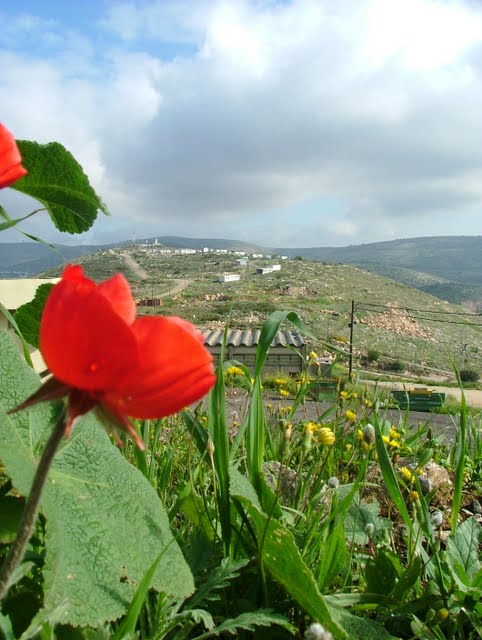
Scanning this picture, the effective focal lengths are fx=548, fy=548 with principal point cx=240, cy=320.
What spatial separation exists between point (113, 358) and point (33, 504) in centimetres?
13

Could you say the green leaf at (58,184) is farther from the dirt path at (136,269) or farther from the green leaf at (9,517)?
the dirt path at (136,269)

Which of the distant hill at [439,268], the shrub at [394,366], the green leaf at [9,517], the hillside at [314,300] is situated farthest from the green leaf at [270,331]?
the distant hill at [439,268]

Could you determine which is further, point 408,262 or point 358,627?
point 408,262

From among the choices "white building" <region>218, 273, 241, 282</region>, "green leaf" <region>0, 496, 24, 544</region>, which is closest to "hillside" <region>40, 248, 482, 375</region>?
"white building" <region>218, 273, 241, 282</region>

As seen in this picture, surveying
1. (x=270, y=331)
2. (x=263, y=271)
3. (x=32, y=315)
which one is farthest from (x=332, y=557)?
(x=263, y=271)

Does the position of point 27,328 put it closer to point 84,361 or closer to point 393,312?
point 84,361

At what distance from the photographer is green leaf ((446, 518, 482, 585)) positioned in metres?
1.13

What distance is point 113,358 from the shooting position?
39 cm

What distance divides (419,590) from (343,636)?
0.34 meters

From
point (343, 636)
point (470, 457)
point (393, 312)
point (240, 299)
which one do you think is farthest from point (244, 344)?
point (393, 312)

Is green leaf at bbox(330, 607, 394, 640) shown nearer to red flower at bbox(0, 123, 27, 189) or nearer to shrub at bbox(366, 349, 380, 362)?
red flower at bbox(0, 123, 27, 189)

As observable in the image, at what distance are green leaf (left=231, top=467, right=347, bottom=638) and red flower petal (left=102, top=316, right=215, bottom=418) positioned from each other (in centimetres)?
54

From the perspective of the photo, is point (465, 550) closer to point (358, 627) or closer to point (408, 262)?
point (358, 627)

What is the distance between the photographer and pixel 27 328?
1.20m
